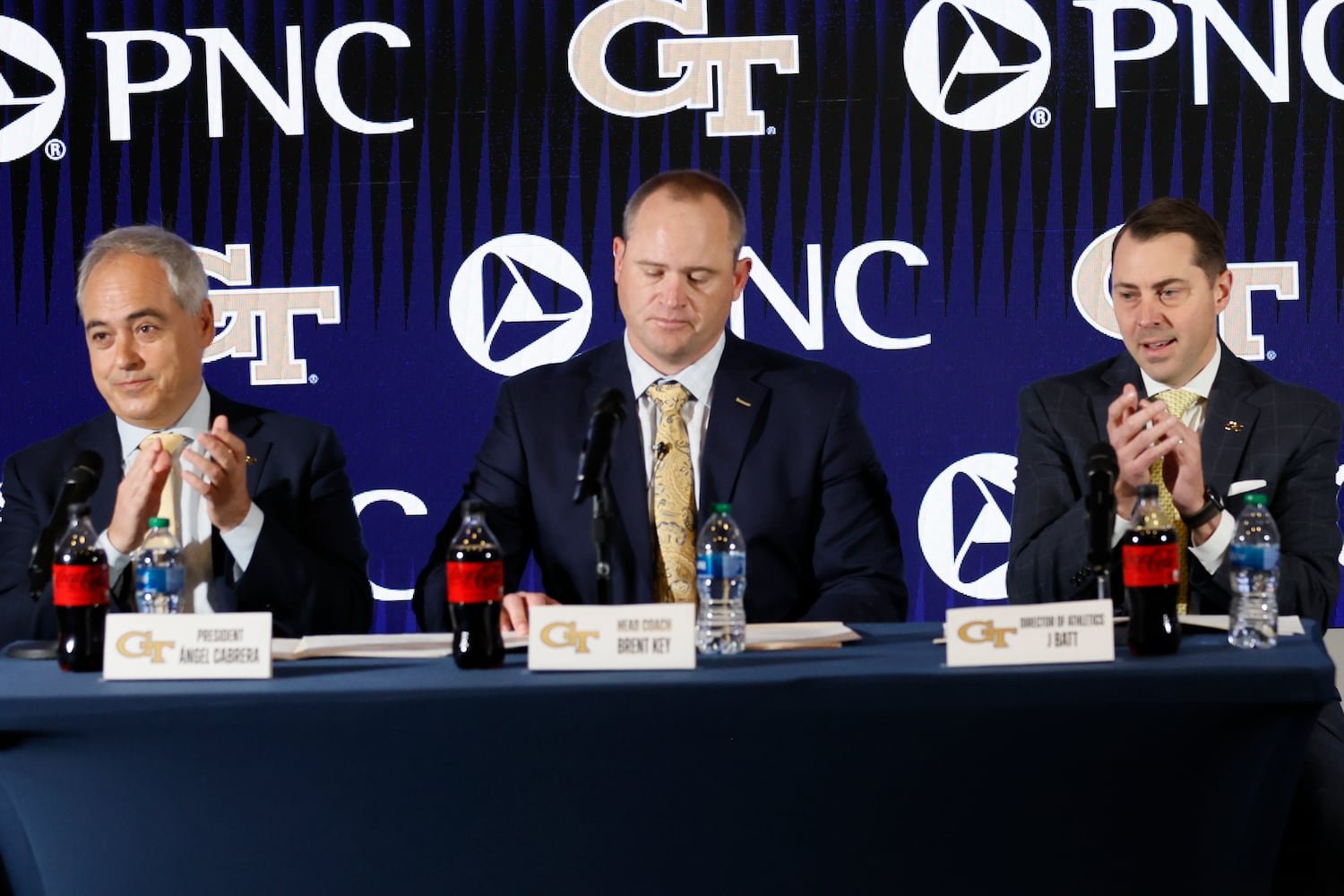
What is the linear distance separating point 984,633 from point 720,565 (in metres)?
0.56

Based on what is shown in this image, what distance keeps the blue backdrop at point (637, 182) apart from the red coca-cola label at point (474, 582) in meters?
1.89

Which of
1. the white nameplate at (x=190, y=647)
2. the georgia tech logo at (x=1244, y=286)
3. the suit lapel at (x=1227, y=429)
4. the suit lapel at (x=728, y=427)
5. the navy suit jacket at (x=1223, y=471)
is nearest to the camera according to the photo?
the white nameplate at (x=190, y=647)

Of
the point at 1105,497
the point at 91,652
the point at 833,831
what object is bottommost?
the point at 833,831

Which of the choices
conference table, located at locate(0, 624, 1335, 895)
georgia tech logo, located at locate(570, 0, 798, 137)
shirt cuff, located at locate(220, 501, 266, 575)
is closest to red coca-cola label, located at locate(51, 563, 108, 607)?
conference table, located at locate(0, 624, 1335, 895)

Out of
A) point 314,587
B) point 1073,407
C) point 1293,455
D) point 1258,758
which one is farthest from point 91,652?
point 1293,455

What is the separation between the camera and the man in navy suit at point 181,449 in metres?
2.99

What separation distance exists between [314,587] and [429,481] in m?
1.11

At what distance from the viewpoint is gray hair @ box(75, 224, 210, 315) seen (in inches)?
127

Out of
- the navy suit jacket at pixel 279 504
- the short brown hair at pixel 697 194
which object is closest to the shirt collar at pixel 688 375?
the short brown hair at pixel 697 194

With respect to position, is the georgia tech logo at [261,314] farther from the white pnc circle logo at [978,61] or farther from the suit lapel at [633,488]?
the white pnc circle logo at [978,61]

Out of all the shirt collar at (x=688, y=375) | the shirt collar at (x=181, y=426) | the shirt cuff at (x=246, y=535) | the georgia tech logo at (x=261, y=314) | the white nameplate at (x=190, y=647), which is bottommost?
the white nameplate at (x=190, y=647)

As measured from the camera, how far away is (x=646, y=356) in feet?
10.7

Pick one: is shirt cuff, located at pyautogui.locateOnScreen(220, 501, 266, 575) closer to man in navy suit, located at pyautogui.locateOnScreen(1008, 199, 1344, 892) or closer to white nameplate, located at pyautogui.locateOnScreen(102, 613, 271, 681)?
white nameplate, located at pyautogui.locateOnScreen(102, 613, 271, 681)

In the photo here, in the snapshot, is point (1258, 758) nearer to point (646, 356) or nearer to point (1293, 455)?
point (1293, 455)
